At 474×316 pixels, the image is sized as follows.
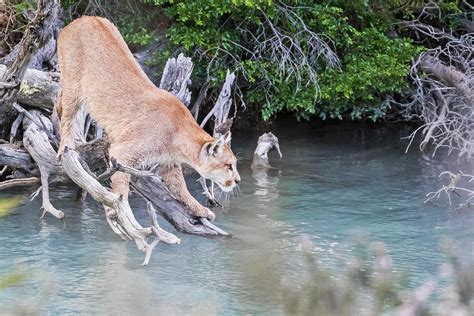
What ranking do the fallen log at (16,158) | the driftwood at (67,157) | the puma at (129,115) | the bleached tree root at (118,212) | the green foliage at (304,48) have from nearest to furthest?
the bleached tree root at (118,212) → the driftwood at (67,157) → the puma at (129,115) → the fallen log at (16,158) → the green foliage at (304,48)

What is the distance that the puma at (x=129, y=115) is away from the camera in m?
8.73

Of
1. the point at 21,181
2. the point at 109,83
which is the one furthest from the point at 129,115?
the point at 21,181

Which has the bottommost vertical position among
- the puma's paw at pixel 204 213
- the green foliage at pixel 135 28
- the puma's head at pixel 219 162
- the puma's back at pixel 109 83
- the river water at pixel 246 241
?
the river water at pixel 246 241

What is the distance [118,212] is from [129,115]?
1234 mm

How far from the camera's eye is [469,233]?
9.65 meters

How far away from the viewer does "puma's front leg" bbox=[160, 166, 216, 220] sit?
9.10 m

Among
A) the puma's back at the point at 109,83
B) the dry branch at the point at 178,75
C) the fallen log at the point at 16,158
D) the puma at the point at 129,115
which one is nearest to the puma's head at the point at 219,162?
the puma at the point at 129,115

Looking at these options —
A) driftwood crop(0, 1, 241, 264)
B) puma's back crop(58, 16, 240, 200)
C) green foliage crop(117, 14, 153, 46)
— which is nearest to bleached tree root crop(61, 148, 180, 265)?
driftwood crop(0, 1, 241, 264)

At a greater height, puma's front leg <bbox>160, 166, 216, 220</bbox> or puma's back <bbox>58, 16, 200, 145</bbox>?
puma's back <bbox>58, 16, 200, 145</bbox>

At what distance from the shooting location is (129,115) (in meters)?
8.91

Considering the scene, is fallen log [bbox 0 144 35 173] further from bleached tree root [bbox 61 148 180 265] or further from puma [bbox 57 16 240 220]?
bleached tree root [bbox 61 148 180 265]

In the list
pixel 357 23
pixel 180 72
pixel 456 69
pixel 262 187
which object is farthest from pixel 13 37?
pixel 456 69

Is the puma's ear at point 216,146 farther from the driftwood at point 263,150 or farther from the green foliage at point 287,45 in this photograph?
the driftwood at point 263,150

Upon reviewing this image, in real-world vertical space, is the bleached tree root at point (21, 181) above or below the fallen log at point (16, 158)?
below
